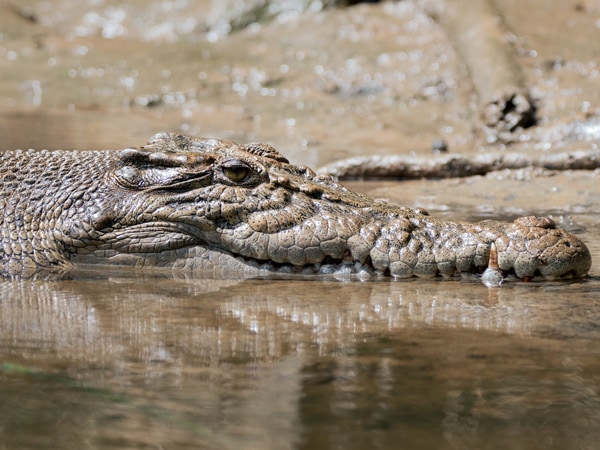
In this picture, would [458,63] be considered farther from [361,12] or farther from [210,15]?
[210,15]

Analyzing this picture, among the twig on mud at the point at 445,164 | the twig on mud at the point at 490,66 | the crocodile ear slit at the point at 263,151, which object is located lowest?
the crocodile ear slit at the point at 263,151

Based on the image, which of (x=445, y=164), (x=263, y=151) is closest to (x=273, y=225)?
(x=263, y=151)

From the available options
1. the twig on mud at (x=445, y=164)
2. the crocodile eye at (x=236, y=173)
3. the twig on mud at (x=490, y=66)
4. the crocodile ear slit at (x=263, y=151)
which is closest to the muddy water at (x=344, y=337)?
the twig on mud at (x=490, y=66)

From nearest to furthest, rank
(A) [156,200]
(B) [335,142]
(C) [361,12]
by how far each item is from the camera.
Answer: (A) [156,200] < (B) [335,142] < (C) [361,12]

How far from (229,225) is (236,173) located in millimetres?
304

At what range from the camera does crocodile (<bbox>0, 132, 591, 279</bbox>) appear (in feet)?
14.8

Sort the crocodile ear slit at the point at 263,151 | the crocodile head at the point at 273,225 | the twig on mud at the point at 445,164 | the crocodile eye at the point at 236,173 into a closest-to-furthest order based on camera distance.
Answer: the crocodile head at the point at 273,225
the crocodile eye at the point at 236,173
the crocodile ear slit at the point at 263,151
the twig on mud at the point at 445,164

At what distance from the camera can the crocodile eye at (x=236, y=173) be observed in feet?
16.2

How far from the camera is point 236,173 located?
4930 mm

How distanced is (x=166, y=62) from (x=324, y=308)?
895 cm

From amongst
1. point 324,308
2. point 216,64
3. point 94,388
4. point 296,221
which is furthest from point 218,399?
point 216,64

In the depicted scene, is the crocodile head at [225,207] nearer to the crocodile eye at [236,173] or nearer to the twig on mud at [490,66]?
the crocodile eye at [236,173]

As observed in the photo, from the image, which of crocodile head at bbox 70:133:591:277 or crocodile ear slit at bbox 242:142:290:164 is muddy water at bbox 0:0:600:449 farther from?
crocodile ear slit at bbox 242:142:290:164

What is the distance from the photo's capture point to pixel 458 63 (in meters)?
10.9
